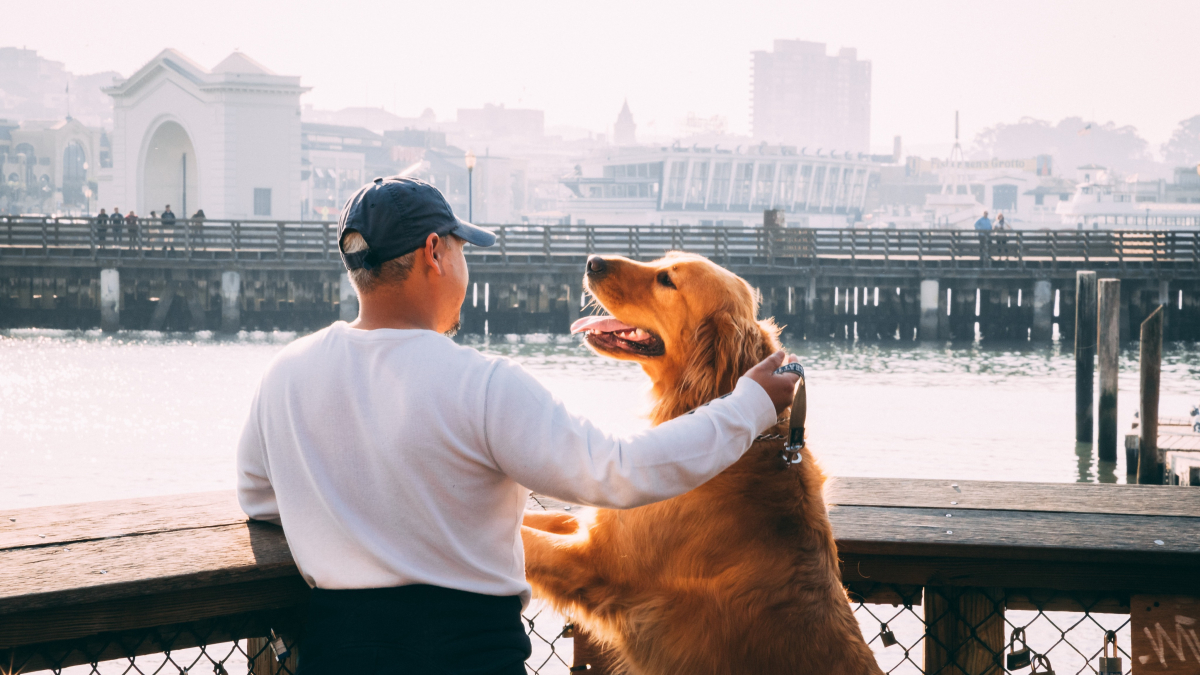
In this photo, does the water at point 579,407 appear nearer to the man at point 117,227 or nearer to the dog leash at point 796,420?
the man at point 117,227

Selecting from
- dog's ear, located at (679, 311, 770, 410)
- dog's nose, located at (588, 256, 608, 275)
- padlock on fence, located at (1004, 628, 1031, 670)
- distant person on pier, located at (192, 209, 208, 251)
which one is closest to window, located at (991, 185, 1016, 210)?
distant person on pier, located at (192, 209, 208, 251)

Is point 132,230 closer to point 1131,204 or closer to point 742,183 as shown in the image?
point 742,183

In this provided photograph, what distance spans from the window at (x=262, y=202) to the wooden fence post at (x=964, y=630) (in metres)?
49.7

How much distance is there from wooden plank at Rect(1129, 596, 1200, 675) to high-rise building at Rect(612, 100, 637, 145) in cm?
18188

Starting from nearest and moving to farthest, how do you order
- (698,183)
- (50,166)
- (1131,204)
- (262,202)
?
(262,202)
(698,183)
(1131,204)
(50,166)

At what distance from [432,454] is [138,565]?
55 cm

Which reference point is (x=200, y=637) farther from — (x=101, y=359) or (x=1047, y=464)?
(x=101, y=359)

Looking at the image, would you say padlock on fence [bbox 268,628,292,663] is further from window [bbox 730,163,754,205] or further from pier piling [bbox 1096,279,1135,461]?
window [bbox 730,163,754,205]

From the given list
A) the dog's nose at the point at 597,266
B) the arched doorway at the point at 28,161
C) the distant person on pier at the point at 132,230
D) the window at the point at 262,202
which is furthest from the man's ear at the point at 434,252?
the arched doorway at the point at 28,161

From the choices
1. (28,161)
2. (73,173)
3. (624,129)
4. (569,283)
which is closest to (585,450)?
(569,283)

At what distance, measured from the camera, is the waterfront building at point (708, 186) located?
90.9 m

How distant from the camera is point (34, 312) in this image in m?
30.9

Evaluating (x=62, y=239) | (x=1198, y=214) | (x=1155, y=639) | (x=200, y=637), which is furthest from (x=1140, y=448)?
(x=1198, y=214)

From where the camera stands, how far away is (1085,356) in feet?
56.0
